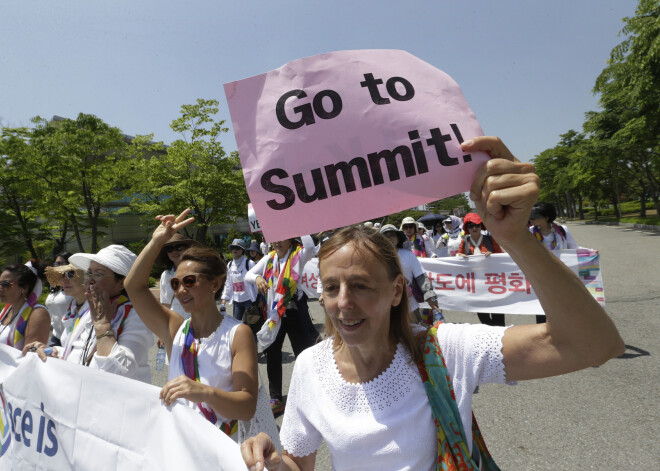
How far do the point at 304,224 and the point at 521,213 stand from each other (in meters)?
0.73

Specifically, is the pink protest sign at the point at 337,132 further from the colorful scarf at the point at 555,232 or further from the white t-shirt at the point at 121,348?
the colorful scarf at the point at 555,232

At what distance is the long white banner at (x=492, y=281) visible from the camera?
5.68 metres

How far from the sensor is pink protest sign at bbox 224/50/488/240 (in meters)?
1.49

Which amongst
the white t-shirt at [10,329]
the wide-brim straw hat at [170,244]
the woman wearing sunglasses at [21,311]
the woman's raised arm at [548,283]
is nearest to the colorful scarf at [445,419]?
the woman's raised arm at [548,283]

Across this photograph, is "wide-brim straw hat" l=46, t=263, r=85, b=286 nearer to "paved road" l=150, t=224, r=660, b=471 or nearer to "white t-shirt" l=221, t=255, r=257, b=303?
"paved road" l=150, t=224, r=660, b=471

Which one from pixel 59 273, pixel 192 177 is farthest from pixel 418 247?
pixel 192 177

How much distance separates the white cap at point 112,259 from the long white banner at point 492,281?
3345 millimetres

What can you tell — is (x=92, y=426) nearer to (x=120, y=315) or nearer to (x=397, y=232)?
(x=120, y=315)

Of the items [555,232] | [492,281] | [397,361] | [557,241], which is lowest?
[492,281]

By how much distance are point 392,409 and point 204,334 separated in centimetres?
139

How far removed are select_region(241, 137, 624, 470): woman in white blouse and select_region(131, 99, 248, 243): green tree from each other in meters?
22.0

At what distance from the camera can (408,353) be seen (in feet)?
4.95

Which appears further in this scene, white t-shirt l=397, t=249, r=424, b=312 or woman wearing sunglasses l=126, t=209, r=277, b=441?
white t-shirt l=397, t=249, r=424, b=312

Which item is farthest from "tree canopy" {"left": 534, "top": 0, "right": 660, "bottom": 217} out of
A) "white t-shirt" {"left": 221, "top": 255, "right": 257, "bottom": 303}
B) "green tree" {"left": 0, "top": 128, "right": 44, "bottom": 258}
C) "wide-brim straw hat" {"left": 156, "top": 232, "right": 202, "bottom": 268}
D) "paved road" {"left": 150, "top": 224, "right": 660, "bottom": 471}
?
"green tree" {"left": 0, "top": 128, "right": 44, "bottom": 258}
